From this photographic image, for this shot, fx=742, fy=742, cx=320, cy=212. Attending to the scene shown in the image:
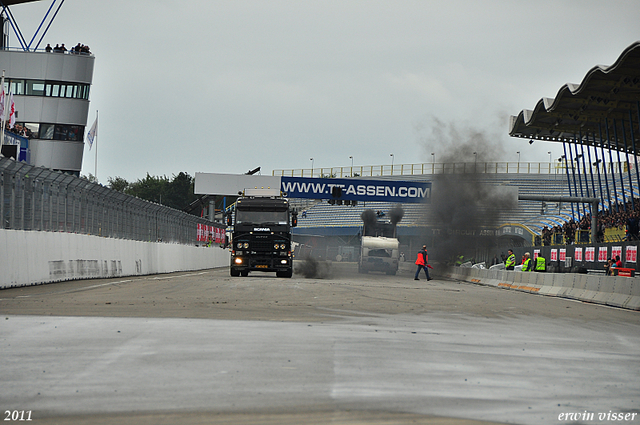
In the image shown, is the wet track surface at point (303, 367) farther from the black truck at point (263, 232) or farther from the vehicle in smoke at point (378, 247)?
the vehicle in smoke at point (378, 247)

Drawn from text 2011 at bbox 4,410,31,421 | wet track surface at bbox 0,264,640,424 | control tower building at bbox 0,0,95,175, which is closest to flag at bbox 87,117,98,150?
control tower building at bbox 0,0,95,175

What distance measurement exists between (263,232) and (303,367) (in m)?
21.6

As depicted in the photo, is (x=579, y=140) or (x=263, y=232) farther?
(x=579, y=140)

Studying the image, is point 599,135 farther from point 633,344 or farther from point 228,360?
point 228,360

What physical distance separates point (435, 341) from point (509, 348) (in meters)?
0.90

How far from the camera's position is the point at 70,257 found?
2178 centimetres

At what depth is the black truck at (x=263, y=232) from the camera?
92.5 ft

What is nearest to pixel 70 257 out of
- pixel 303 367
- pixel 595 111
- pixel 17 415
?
pixel 303 367

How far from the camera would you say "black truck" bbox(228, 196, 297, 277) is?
2820 centimetres

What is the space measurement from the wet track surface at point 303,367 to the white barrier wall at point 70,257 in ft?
18.6

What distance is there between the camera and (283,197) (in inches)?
1146

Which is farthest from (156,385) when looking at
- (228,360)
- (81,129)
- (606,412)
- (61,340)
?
(81,129)

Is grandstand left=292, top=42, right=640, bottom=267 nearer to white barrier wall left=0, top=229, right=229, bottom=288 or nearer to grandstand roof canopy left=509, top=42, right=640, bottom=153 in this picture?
grandstand roof canopy left=509, top=42, right=640, bottom=153

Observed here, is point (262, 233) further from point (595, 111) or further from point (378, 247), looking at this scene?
point (595, 111)
